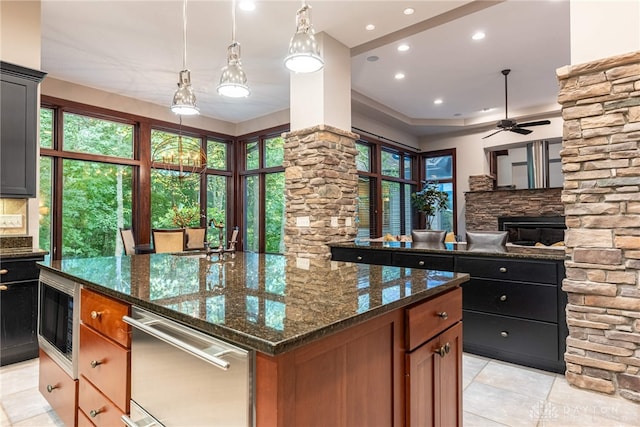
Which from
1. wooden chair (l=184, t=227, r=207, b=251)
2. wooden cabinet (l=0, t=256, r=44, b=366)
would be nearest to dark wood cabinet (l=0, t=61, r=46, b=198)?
wooden cabinet (l=0, t=256, r=44, b=366)

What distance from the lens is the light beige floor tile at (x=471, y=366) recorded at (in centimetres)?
261

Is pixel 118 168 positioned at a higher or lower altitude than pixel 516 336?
higher

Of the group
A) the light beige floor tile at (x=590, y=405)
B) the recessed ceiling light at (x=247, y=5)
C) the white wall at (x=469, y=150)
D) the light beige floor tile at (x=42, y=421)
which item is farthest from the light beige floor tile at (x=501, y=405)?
the white wall at (x=469, y=150)

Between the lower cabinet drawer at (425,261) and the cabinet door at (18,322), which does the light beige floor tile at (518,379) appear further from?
the cabinet door at (18,322)

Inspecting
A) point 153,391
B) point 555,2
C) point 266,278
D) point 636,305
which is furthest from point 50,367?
point 555,2

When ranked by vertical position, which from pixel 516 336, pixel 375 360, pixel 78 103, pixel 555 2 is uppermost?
pixel 555 2

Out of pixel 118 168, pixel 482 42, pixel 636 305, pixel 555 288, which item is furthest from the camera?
pixel 118 168

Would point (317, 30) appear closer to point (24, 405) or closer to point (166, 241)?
point (166, 241)

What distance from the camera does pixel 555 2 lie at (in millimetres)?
3605

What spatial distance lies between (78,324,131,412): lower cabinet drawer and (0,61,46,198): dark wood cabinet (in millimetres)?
2228

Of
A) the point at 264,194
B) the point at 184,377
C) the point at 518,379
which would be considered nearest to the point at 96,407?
the point at 184,377

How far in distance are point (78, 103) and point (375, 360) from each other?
235 inches

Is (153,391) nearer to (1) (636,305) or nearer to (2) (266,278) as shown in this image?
(2) (266,278)

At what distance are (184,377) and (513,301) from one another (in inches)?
103
